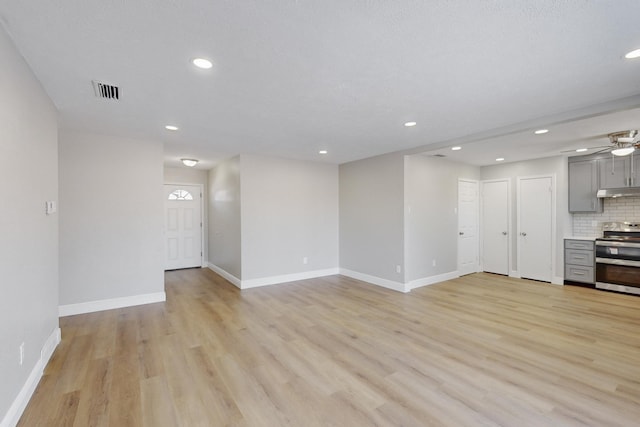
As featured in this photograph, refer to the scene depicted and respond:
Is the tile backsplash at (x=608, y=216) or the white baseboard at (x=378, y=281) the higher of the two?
the tile backsplash at (x=608, y=216)

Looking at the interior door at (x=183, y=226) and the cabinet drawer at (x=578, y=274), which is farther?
the interior door at (x=183, y=226)

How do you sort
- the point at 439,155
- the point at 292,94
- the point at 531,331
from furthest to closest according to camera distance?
the point at 439,155, the point at 531,331, the point at 292,94

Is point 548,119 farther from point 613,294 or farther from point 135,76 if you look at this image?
point 135,76

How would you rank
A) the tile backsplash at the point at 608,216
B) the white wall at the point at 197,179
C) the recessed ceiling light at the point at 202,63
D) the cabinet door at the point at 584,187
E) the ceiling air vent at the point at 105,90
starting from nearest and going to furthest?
the recessed ceiling light at the point at 202,63 < the ceiling air vent at the point at 105,90 < the tile backsplash at the point at 608,216 < the cabinet door at the point at 584,187 < the white wall at the point at 197,179

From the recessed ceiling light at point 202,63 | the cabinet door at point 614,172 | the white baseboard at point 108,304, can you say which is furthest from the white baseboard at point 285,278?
the cabinet door at point 614,172

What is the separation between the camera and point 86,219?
407 cm

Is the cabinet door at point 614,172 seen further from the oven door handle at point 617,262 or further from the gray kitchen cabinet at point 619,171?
the oven door handle at point 617,262

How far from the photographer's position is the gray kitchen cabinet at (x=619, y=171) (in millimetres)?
4986

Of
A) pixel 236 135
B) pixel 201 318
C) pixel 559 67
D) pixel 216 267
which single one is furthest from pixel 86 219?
pixel 559 67

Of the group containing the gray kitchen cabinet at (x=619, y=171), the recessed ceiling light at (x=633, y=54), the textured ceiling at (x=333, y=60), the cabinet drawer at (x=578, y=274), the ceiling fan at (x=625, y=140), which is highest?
the textured ceiling at (x=333, y=60)

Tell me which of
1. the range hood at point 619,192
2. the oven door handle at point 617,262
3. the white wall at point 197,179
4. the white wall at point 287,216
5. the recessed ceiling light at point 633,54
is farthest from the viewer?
the white wall at point 197,179

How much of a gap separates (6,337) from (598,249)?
7.77m

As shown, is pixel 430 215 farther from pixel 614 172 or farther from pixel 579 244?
pixel 614 172

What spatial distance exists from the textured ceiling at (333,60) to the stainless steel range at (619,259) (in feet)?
11.2
